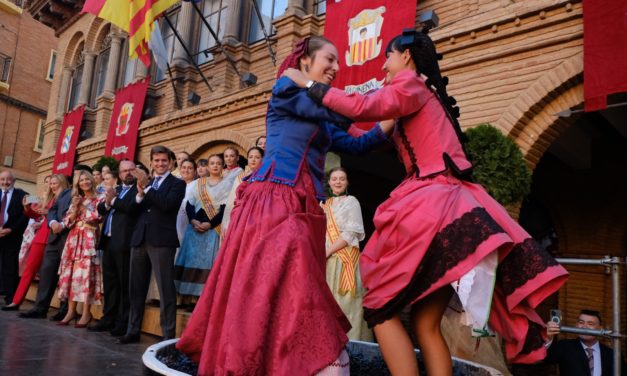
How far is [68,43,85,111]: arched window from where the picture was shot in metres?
18.8

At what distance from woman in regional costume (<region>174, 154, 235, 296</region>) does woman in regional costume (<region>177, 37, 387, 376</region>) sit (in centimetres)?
372

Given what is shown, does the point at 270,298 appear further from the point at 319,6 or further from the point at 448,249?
the point at 319,6

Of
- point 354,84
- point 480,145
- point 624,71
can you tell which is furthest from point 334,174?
point 624,71

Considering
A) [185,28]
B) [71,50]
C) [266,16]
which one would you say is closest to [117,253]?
[266,16]

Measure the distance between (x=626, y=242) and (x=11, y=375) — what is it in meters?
8.82

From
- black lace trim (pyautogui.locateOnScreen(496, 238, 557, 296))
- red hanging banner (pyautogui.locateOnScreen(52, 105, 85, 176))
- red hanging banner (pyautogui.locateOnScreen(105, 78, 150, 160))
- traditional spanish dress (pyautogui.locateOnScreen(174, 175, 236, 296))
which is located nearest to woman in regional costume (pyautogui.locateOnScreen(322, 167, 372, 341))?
traditional spanish dress (pyautogui.locateOnScreen(174, 175, 236, 296))

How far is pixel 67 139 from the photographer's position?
16.2 meters

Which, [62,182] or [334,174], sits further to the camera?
[62,182]

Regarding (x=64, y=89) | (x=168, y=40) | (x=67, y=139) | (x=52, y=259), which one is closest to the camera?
(x=52, y=259)

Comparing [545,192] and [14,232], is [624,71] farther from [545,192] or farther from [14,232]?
[14,232]

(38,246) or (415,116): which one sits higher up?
(415,116)

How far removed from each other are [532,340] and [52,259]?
598 cm

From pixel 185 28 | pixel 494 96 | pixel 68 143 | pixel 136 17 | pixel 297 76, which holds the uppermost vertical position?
pixel 185 28

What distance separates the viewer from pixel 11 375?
321 cm
